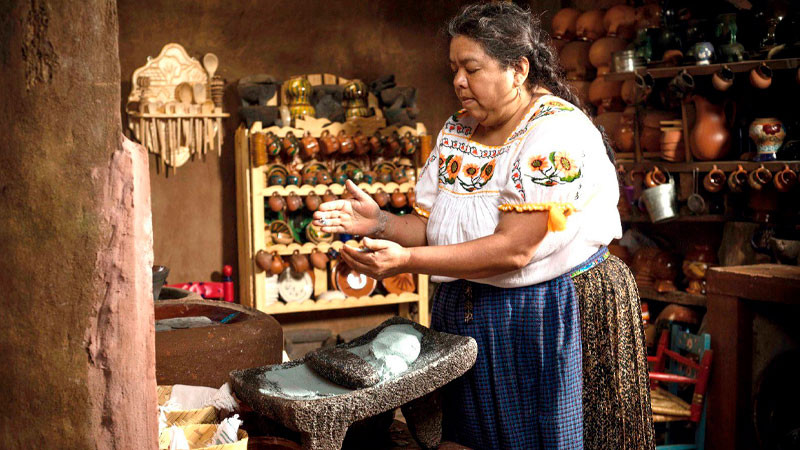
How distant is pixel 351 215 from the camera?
1.82 meters

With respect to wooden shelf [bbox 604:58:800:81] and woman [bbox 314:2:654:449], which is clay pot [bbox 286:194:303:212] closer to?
wooden shelf [bbox 604:58:800:81]

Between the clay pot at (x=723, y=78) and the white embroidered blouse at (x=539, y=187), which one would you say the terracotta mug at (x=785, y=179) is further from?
the white embroidered blouse at (x=539, y=187)

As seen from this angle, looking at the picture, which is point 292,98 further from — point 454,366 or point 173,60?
point 454,366

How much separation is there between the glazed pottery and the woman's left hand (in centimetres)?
237

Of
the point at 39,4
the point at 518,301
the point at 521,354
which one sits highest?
the point at 39,4

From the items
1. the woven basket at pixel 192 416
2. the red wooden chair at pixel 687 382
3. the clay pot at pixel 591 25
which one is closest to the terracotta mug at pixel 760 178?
the red wooden chair at pixel 687 382

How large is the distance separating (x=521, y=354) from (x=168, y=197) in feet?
10.1

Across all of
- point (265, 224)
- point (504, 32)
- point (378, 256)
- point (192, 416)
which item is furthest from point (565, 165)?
point (265, 224)

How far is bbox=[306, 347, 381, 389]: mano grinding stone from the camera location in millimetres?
1373

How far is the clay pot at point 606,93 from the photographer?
13.2 feet

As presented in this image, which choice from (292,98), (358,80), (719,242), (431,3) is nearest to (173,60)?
(292,98)

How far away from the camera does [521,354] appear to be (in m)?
1.70

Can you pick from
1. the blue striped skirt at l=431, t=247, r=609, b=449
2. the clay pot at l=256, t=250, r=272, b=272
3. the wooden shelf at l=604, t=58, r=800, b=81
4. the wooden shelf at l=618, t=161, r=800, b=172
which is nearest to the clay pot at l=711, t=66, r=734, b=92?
the wooden shelf at l=604, t=58, r=800, b=81

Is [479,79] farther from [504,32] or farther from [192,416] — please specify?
[192,416]
